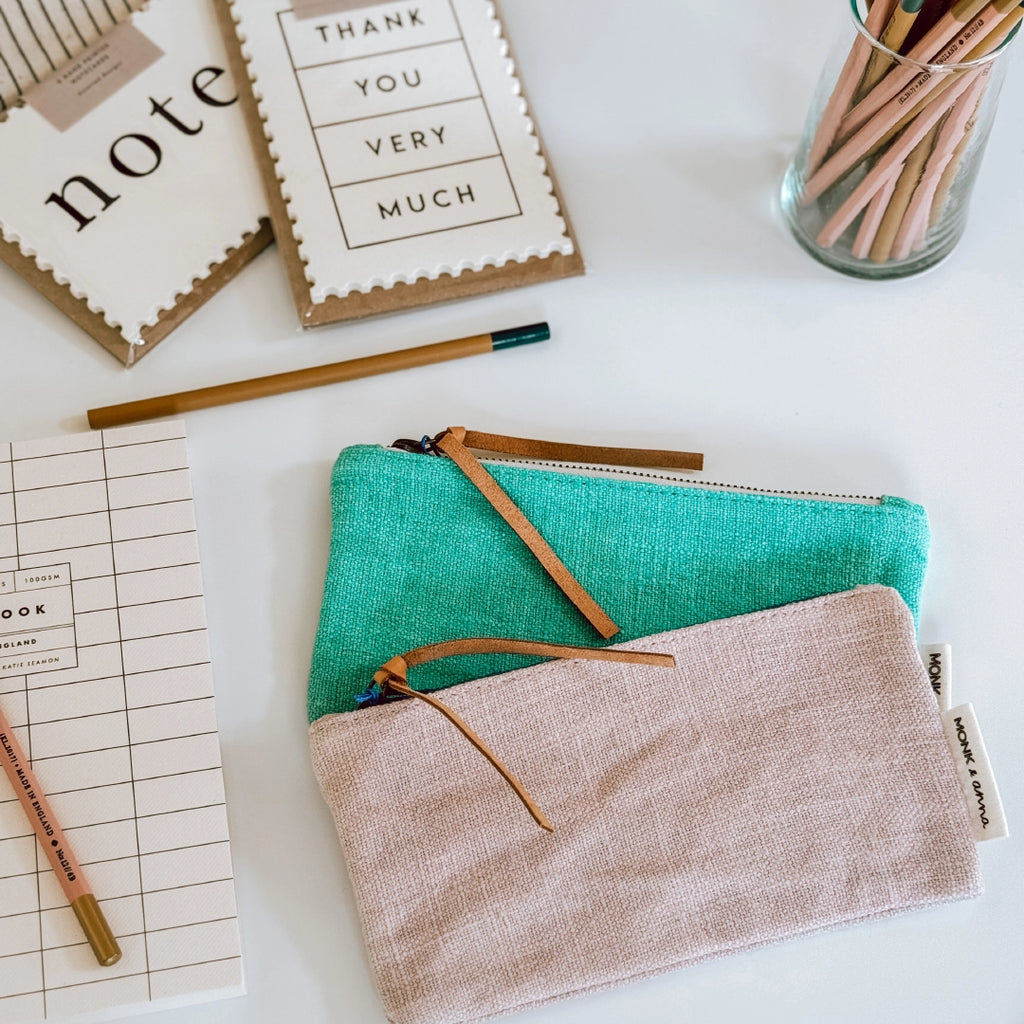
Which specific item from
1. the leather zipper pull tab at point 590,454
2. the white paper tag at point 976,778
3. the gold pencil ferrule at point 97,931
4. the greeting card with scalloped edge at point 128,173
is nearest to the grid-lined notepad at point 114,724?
the gold pencil ferrule at point 97,931

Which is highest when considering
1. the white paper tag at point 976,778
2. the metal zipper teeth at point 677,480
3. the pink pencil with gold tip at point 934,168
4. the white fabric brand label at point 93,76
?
the white fabric brand label at point 93,76

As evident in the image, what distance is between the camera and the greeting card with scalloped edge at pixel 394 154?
796 millimetres

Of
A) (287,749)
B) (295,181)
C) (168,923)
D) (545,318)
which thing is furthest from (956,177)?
(168,923)

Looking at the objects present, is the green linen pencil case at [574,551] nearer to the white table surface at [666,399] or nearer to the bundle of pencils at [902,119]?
the white table surface at [666,399]

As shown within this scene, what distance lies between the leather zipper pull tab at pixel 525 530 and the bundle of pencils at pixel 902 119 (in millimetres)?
320

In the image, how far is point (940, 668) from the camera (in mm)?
721

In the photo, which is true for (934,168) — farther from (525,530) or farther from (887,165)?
(525,530)

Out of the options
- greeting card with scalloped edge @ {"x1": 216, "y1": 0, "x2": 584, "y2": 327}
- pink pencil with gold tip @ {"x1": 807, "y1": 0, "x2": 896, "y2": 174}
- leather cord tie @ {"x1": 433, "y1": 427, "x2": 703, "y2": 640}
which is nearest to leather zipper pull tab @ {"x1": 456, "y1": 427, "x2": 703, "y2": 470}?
leather cord tie @ {"x1": 433, "y1": 427, "x2": 703, "y2": 640}

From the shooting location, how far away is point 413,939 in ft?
2.11

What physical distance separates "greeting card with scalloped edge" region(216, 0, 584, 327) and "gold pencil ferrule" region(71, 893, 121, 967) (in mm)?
410

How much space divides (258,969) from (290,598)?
23 cm

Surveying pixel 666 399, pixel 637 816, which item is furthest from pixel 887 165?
pixel 637 816

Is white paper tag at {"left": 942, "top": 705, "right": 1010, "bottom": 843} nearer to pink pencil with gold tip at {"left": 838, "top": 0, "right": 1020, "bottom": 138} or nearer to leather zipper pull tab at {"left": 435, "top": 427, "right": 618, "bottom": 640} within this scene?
leather zipper pull tab at {"left": 435, "top": 427, "right": 618, "bottom": 640}

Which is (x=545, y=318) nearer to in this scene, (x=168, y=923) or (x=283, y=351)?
(x=283, y=351)
